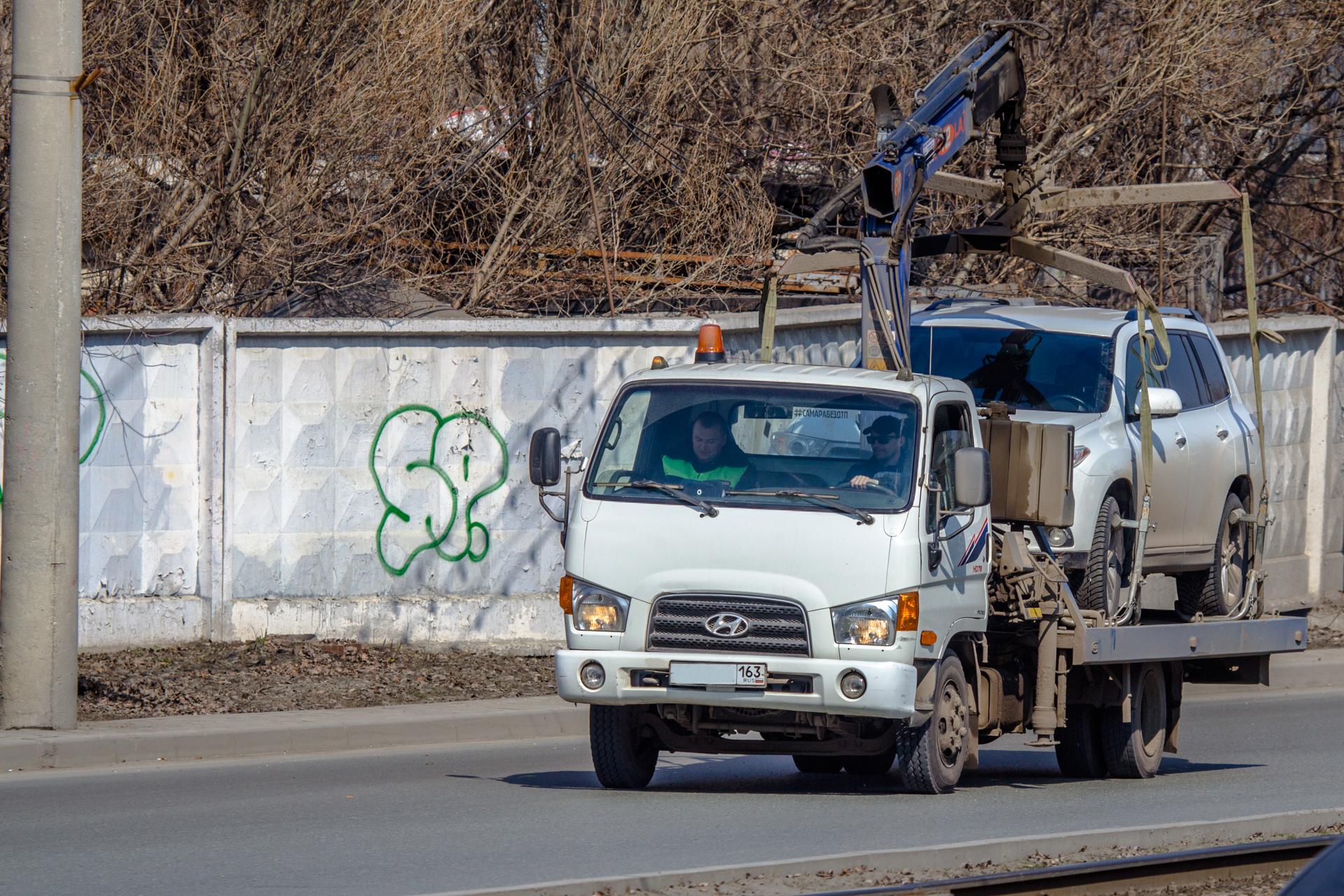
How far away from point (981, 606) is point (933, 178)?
3.46 meters

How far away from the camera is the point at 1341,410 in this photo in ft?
65.4

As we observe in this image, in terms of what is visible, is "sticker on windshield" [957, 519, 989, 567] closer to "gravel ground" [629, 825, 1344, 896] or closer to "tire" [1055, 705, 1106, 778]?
"tire" [1055, 705, 1106, 778]

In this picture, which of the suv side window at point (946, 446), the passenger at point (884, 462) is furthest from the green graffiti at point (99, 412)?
the suv side window at point (946, 446)

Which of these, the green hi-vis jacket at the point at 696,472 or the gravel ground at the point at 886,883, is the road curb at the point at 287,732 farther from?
the gravel ground at the point at 886,883

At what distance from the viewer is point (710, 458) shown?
370 inches

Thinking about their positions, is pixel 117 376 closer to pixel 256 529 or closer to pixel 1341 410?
pixel 256 529

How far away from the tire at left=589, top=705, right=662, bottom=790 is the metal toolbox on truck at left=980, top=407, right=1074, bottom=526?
2.19 meters

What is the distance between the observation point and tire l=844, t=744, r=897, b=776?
1090 centimetres

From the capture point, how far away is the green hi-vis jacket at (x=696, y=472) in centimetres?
933

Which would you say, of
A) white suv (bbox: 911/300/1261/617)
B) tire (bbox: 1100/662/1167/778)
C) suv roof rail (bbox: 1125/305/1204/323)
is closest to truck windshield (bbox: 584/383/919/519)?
white suv (bbox: 911/300/1261/617)

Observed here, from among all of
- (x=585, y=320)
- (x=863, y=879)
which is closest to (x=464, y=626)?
(x=585, y=320)

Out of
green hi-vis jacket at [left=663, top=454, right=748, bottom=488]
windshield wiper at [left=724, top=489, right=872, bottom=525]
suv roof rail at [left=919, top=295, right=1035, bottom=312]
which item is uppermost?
suv roof rail at [left=919, top=295, right=1035, bottom=312]

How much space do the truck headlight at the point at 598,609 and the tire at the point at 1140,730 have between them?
330 cm

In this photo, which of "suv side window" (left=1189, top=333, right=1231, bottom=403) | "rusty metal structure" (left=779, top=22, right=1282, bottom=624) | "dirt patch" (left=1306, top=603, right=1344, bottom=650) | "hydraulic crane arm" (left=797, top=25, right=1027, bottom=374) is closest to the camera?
"hydraulic crane arm" (left=797, top=25, right=1027, bottom=374)
